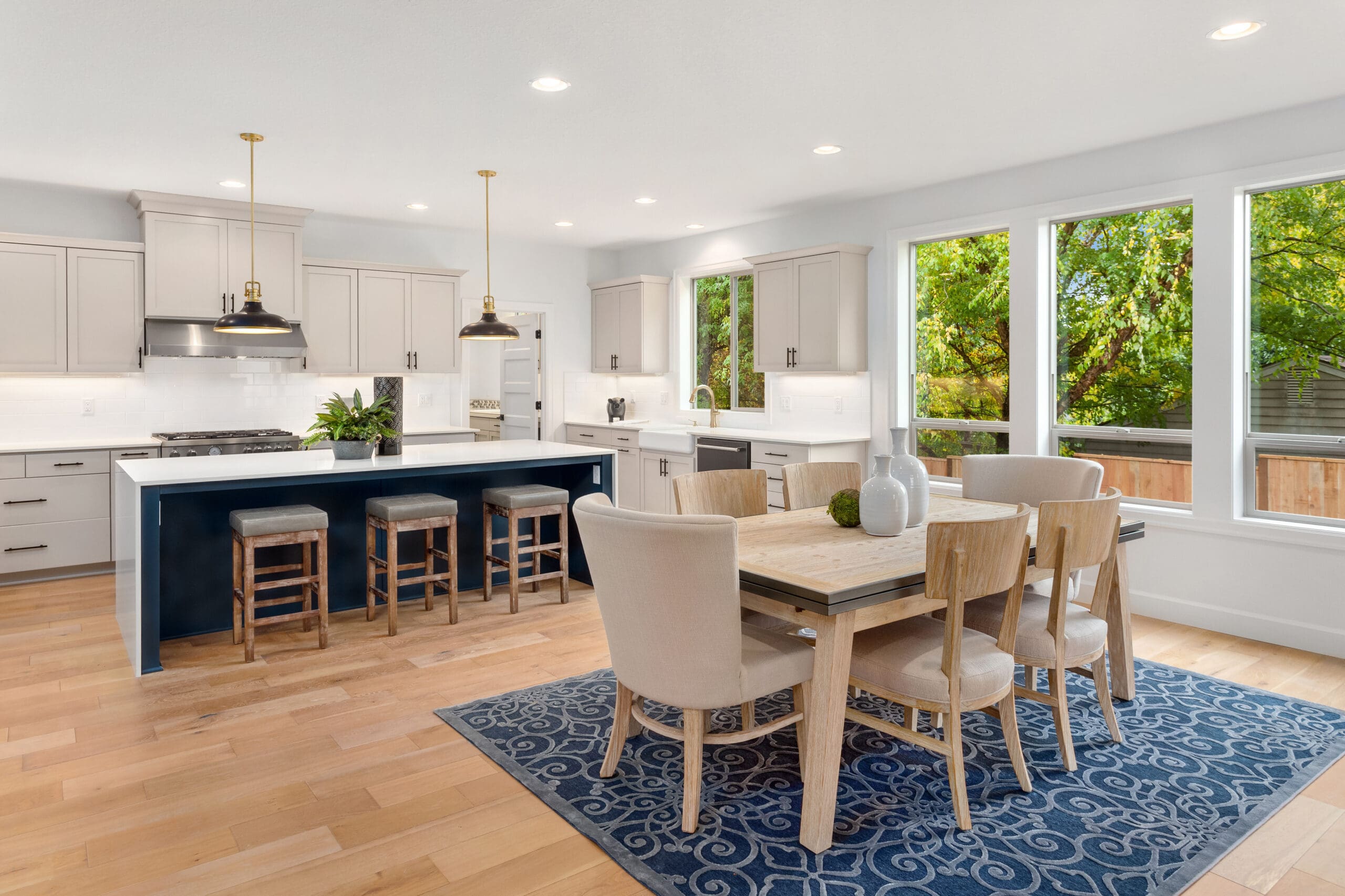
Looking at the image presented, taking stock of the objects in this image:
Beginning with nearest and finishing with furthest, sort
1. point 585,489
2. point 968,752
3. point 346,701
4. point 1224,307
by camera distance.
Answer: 1. point 968,752
2. point 346,701
3. point 1224,307
4. point 585,489

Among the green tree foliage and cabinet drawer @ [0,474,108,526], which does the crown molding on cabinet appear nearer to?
cabinet drawer @ [0,474,108,526]

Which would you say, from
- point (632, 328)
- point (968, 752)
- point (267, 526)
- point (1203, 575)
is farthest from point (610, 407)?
point (968, 752)

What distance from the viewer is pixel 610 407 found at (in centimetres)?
802

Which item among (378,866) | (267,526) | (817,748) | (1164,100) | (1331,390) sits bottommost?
(378,866)

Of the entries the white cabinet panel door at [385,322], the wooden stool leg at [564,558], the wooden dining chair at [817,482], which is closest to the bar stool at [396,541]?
the wooden stool leg at [564,558]

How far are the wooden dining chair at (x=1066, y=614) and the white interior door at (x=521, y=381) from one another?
5720 millimetres

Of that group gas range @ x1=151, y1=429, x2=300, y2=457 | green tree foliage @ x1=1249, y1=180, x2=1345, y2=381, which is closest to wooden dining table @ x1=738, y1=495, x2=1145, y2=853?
green tree foliage @ x1=1249, y1=180, x2=1345, y2=381

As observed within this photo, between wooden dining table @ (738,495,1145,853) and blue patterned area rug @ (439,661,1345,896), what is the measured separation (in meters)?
0.18

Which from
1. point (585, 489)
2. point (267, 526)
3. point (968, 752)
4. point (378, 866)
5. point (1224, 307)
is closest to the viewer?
point (378, 866)

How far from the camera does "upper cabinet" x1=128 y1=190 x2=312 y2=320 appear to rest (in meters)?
5.66

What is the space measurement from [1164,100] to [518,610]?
405 centimetres

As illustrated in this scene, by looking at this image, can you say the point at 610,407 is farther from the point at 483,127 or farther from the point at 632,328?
the point at 483,127

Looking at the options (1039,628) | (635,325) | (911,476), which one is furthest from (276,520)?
(635,325)

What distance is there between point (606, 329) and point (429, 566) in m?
4.04
